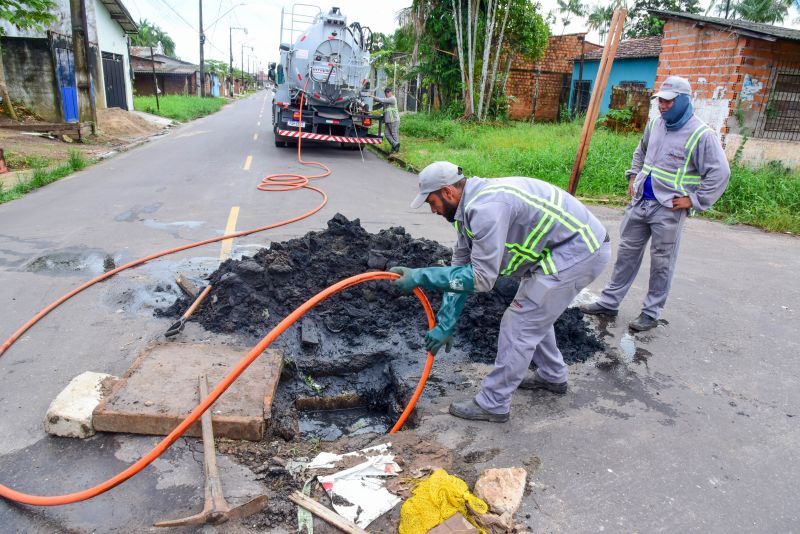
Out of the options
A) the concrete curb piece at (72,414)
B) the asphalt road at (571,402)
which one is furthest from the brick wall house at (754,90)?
the concrete curb piece at (72,414)

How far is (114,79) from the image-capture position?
75.0ft

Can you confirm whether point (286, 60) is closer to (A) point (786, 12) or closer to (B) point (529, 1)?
(B) point (529, 1)

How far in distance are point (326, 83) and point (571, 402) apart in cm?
1171

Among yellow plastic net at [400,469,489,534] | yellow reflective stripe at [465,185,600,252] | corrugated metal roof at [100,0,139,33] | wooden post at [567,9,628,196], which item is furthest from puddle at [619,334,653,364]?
corrugated metal roof at [100,0,139,33]

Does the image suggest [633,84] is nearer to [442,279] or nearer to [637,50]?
[637,50]

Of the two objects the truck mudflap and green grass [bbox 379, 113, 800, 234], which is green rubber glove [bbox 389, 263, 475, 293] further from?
the truck mudflap

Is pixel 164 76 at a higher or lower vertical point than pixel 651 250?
higher

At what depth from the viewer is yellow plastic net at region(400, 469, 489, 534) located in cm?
239

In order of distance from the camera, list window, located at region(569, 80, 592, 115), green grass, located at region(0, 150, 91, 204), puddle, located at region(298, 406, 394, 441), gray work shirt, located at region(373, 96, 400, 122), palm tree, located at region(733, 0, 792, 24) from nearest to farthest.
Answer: puddle, located at region(298, 406, 394, 441), green grass, located at region(0, 150, 91, 204), gray work shirt, located at region(373, 96, 400, 122), window, located at region(569, 80, 592, 115), palm tree, located at region(733, 0, 792, 24)

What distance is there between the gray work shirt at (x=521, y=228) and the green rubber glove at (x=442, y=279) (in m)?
0.06

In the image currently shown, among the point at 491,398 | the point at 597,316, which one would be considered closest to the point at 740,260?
the point at 597,316

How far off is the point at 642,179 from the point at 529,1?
652 inches

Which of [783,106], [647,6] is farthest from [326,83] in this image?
[647,6]

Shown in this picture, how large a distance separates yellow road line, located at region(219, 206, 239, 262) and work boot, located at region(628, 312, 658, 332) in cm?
415
